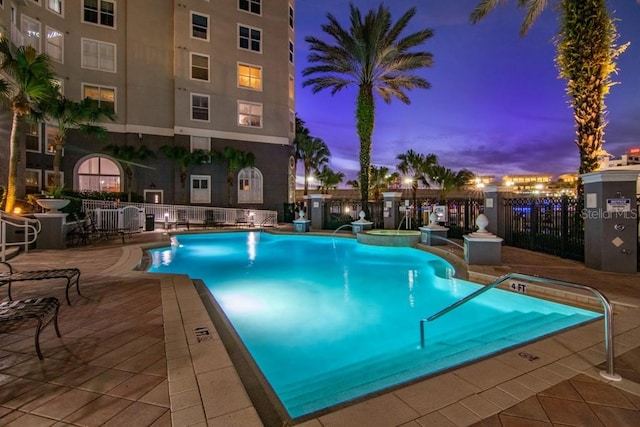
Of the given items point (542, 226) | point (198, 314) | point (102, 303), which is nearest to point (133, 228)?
point (102, 303)

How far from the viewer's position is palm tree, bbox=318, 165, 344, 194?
34.4m

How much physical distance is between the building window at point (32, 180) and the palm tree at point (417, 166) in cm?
2235

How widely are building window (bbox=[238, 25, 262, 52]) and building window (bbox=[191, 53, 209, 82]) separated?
270cm

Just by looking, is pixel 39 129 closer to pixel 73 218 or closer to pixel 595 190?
pixel 73 218

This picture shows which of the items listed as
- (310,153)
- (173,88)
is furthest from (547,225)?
(310,153)

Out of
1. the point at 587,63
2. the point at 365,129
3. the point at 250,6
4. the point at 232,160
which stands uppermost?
the point at 250,6

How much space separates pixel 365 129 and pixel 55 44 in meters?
17.6

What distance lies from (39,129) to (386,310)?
20266 mm

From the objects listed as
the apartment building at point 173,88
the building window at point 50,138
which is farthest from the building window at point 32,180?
the building window at point 50,138

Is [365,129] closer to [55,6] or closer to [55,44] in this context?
[55,44]

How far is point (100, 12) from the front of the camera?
62.3 feet

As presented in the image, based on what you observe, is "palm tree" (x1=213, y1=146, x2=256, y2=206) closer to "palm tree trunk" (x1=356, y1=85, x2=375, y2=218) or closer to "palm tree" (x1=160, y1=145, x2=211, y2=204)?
"palm tree" (x1=160, y1=145, x2=211, y2=204)

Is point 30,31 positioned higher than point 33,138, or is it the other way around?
point 30,31

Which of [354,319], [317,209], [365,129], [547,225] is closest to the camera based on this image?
[354,319]
